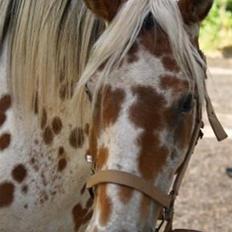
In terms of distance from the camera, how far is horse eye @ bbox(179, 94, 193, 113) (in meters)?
2.63

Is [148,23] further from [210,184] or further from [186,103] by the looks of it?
[210,184]

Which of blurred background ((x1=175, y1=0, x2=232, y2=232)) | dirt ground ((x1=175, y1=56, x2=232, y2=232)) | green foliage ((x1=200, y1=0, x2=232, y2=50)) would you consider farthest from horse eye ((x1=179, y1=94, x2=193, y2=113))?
green foliage ((x1=200, y1=0, x2=232, y2=50))

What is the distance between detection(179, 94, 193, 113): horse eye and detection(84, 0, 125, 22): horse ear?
432 millimetres

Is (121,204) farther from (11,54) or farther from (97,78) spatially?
(11,54)

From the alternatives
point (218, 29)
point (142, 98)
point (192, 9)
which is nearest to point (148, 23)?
point (192, 9)

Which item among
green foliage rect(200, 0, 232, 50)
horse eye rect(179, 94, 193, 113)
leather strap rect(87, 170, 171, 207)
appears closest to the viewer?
leather strap rect(87, 170, 171, 207)

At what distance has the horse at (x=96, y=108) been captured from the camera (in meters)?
2.57

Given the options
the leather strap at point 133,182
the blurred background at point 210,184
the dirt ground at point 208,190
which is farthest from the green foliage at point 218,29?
the leather strap at point 133,182

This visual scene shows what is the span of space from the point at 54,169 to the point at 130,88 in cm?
76

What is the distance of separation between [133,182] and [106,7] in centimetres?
69

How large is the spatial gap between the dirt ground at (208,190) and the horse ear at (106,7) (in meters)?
3.31

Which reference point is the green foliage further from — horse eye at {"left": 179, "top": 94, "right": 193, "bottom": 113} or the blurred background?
horse eye at {"left": 179, "top": 94, "right": 193, "bottom": 113}

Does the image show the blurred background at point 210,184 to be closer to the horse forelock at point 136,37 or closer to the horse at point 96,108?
the horse at point 96,108

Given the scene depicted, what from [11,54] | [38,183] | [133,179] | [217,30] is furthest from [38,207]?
[217,30]
